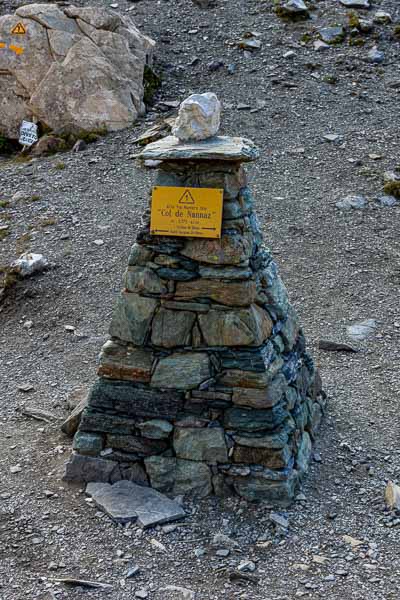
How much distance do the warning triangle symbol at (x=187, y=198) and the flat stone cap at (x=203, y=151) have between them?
11.8 inches

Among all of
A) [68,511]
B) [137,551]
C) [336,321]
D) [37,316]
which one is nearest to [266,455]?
[137,551]

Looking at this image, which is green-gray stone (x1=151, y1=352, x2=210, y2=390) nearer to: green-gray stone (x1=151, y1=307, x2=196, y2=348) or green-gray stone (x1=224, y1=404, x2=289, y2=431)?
green-gray stone (x1=151, y1=307, x2=196, y2=348)

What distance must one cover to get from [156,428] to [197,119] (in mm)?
2780

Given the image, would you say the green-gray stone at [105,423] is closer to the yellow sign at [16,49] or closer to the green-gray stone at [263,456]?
the green-gray stone at [263,456]

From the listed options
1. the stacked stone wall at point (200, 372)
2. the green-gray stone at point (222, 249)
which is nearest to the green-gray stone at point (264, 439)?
the stacked stone wall at point (200, 372)

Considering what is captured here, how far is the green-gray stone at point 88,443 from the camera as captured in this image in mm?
7859

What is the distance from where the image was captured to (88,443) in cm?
788

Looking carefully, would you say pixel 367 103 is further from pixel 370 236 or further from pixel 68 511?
pixel 68 511

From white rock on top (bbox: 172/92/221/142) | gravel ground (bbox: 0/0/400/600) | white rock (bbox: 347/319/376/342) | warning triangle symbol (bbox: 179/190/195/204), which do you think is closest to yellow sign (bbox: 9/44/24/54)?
gravel ground (bbox: 0/0/400/600)

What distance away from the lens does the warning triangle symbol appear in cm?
707

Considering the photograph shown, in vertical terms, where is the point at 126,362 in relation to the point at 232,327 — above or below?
below

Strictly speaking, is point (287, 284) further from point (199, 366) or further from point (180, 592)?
point (180, 592)

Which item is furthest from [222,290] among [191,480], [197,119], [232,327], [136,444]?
[191,480]

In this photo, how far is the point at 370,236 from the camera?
13.4 meters
